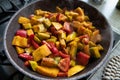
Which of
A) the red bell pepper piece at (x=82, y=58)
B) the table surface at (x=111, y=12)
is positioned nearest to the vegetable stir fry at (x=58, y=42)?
the red bell pepper piece at (x=82, y=58)

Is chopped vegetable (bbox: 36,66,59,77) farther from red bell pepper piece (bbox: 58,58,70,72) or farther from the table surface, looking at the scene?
the table surface

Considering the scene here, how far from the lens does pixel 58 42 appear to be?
0.67 metres

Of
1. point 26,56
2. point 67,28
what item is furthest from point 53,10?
point 26,56

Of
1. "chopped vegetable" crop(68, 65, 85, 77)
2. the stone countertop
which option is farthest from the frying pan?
the stone countertop

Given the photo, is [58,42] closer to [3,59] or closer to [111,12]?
[3,59]

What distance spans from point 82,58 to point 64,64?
0.06 metres

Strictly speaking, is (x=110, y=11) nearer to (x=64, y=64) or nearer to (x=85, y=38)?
(x=85, y=38)

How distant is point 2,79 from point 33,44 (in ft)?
0.48

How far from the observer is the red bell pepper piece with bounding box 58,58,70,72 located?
61 cm

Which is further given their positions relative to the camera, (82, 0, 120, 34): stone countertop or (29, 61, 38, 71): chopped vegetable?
(82, 0, 120, 34): stone countertop

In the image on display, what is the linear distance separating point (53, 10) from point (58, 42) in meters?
0.20

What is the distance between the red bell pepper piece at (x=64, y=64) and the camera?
61 cm

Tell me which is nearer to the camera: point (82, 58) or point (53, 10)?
point (82, 58)

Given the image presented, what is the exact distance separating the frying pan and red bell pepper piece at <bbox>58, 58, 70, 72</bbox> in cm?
3
